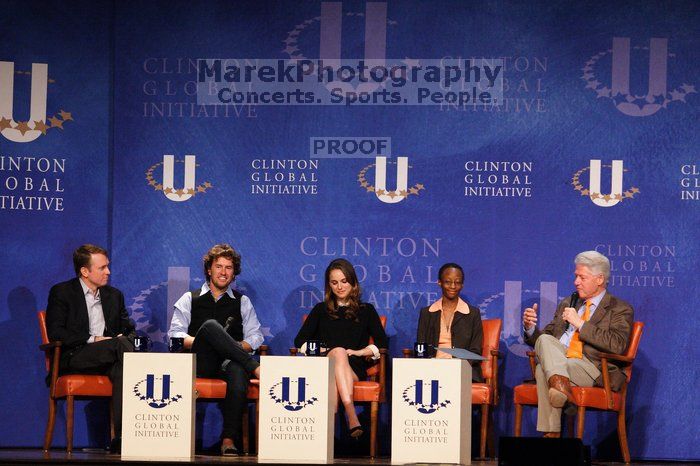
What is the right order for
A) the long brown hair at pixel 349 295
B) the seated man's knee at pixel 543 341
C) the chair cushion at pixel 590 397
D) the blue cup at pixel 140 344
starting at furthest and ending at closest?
1. the long brown hair at pixel 349 295
2. the seated man's knee at pixel 543 341
3. the chair cushion at pixel 590 397
4. the blue cup at pixel 140 344

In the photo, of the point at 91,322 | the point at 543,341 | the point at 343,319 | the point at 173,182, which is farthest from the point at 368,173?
the point at 91,322

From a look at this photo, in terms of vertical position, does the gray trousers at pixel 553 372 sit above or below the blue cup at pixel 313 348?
below

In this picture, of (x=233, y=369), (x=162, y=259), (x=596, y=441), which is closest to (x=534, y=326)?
(x=596, y=441)

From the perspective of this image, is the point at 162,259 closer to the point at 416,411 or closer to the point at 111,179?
the point at 111,179

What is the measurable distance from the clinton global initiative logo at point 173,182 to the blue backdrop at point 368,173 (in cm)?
1

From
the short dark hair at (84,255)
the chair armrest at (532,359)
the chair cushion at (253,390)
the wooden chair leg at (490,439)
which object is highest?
the short dark hair at (84,255)

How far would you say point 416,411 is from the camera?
5.53m

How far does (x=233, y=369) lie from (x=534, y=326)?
191cm

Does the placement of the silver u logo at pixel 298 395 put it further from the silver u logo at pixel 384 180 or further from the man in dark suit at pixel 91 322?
the silver u logo at pixel 384 180

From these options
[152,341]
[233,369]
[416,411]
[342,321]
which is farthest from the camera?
[152,341]

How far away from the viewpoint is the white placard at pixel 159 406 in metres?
5.64

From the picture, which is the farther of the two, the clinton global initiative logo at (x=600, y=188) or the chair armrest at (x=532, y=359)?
the clinton global initiative logo at (x=600, y=188)

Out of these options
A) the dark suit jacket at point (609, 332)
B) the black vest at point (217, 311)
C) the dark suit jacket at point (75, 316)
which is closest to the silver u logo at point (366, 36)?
the black vest at point (217, 311)

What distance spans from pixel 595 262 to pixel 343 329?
167 centimetres
